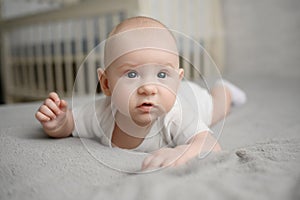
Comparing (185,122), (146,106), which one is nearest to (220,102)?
(185,122)

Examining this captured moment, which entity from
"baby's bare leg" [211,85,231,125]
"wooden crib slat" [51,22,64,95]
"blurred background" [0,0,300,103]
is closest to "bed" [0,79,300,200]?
"baby's bare leg" [211,85,231,125]

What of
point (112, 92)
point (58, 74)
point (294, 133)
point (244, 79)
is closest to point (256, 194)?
point (112, 92)

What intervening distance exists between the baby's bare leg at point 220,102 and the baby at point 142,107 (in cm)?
27

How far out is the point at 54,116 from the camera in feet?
2.00

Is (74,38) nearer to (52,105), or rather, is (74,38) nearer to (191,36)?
(191,36)

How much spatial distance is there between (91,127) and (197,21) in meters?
1.39

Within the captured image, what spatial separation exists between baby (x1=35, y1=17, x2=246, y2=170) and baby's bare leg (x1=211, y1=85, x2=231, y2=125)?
10.7 inches

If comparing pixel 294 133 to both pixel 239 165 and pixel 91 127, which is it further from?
pixel 91 127

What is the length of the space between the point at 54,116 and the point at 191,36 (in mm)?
1364

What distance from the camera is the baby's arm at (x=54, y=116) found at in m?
0.60

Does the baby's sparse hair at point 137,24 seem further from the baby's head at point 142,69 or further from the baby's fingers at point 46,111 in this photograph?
the baby's fingers at point 46,111

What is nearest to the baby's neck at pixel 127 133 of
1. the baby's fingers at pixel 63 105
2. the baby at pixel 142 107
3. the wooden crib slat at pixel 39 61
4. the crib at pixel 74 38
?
the baby at pixel 142 107

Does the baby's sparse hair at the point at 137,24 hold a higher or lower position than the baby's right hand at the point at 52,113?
higher

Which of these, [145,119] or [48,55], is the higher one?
[145,119]
